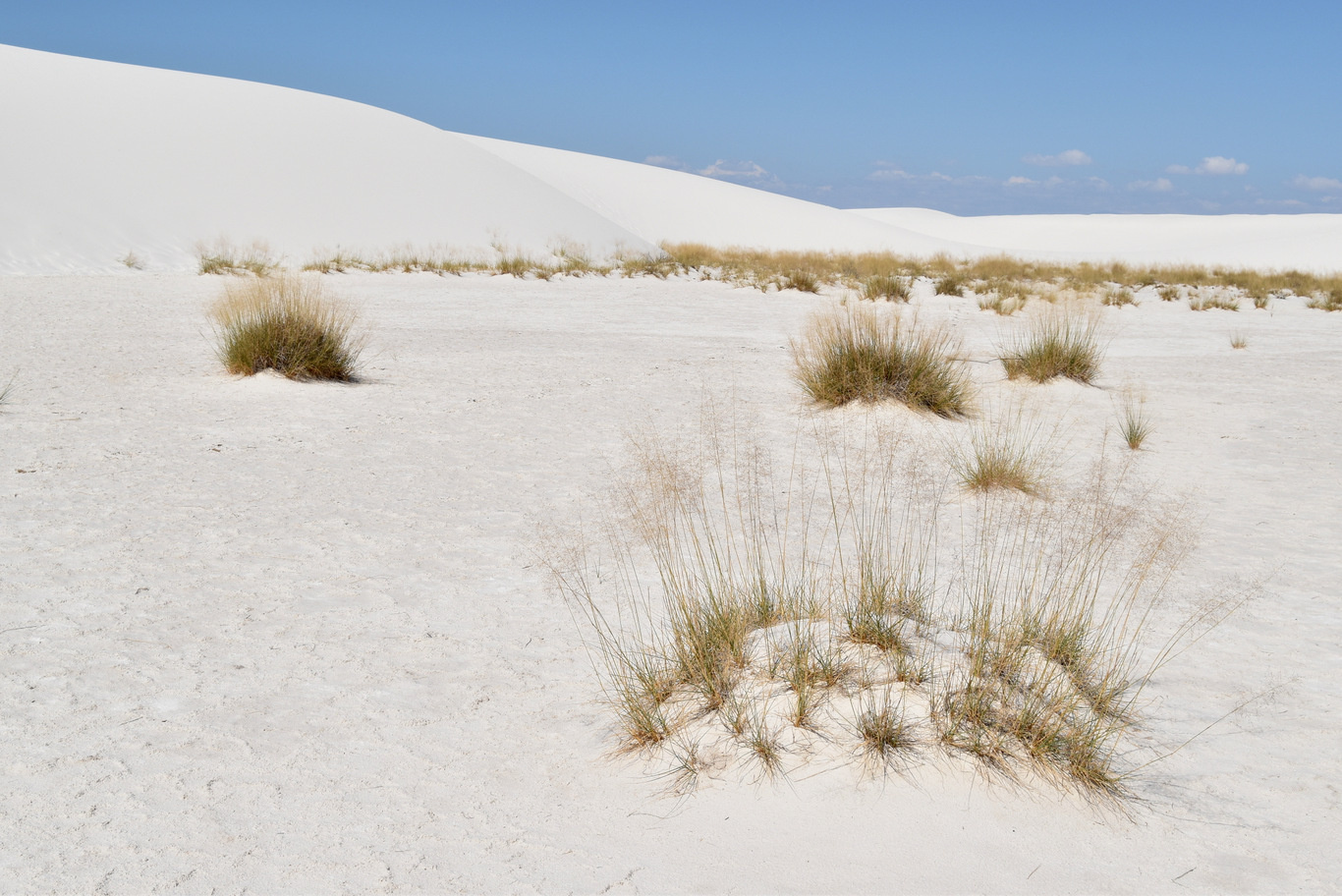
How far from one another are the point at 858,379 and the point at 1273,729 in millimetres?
4495

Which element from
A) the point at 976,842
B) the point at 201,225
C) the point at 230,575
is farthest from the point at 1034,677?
the point at 201,225

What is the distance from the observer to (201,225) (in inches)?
841

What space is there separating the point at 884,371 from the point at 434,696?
487cm

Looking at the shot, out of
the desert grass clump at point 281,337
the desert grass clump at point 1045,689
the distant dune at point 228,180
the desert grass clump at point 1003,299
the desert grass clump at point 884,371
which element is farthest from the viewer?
the distant dune at point 228,180

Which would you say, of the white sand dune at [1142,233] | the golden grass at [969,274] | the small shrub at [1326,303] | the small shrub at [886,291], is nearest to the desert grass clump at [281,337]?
the small shrub at [886,291]

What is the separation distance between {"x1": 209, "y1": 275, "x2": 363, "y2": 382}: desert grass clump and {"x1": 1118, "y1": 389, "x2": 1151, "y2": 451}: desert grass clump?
5773 millimetres

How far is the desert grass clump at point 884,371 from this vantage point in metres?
6.90

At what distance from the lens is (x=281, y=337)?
7.27 meters

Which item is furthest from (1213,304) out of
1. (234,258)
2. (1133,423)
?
(234,258)

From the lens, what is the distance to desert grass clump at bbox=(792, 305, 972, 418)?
6.90 meters

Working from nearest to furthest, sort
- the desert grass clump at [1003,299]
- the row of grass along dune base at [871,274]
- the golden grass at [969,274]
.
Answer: the desert grass clump at [1003,299]
the row of grass along dune base at [871,274]
the golden grass at [969,274]

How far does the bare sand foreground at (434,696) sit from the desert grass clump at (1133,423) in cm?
17

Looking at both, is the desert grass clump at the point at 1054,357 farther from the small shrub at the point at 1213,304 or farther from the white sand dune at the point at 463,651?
the small shrub at the point at 1213,304

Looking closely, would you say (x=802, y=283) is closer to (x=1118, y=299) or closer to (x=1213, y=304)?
(x=1118, y=299)
